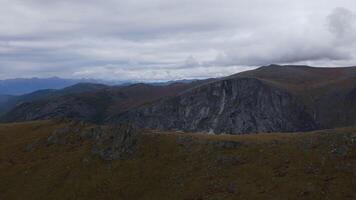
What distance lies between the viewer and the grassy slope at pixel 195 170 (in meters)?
54.7

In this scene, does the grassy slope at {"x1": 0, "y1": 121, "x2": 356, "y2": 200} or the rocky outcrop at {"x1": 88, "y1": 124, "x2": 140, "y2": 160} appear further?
the rocky outcrop at {"x1": 88, "y1": 124, "x2": 140, "y2": 160}

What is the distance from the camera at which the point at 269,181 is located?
56.3 meters

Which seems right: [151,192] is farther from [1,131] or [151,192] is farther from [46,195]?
[1,131]

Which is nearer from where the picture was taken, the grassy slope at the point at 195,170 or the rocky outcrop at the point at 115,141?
the grassy slope at the point at 195,170

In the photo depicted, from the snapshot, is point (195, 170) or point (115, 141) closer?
point (195, 170)

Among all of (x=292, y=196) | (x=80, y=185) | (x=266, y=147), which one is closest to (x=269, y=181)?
(x=292, y=196)

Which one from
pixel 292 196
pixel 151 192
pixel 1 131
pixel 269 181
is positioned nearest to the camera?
pixel 292 196

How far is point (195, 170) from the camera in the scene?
64375mm

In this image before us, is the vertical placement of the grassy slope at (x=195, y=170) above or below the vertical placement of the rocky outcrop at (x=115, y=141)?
below

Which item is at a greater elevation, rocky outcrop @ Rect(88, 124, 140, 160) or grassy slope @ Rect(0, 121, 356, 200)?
rocky outcrop @ Rect(88, 124, 140, 160)

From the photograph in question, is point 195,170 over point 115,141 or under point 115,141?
under

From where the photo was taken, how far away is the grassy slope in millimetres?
54656

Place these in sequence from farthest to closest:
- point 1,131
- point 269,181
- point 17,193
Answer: point 1,131 → point 17,193 → point 269,181

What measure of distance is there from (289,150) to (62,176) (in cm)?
3544
